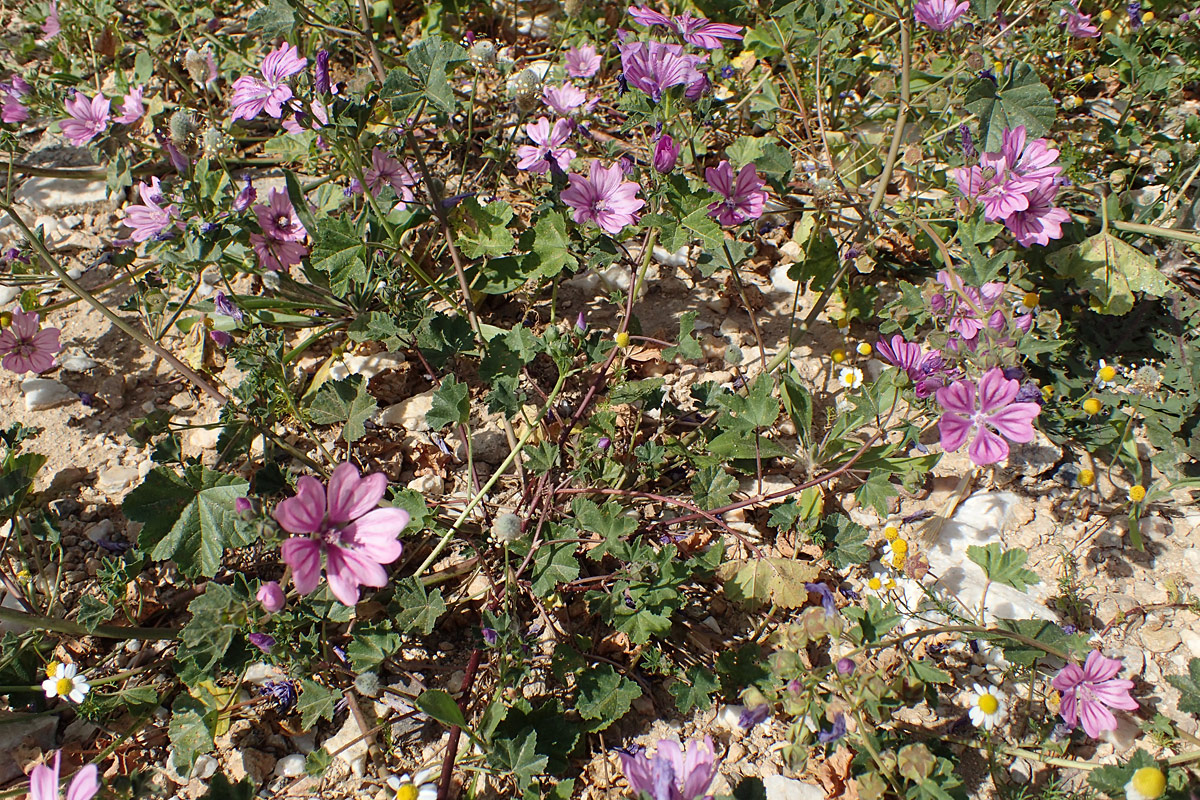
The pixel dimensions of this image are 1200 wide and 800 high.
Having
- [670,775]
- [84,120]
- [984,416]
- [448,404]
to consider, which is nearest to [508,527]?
[448,404]

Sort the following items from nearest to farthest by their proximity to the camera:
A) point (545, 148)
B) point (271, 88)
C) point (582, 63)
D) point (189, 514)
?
point (189, 514) < point (271, 88) < point (545, 148) < point (582, 63)

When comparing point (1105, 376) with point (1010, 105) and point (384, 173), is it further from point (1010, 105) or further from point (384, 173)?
point (384, 173)

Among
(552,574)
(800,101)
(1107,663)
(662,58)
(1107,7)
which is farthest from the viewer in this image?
(1107,7)

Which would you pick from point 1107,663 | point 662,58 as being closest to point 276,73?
point 662,58

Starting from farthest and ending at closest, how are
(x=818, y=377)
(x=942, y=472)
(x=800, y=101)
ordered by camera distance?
(x=800, y=101) → (x=818, y=377) → (x=942, y=472)

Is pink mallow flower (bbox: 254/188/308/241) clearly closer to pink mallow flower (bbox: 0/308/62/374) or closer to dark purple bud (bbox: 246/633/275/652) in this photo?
pink mallow flower (bbox: 0/308/62/374)

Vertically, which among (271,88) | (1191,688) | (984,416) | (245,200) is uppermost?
(271,88)

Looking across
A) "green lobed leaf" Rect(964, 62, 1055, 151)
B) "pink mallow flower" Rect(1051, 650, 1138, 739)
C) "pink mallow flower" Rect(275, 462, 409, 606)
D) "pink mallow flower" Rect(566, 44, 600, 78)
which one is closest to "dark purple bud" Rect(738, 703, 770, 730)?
"pink mallow flower" Rect(1051, 650, 1138, 739)

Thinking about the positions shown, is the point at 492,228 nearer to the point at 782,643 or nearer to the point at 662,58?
the point at 662,58
